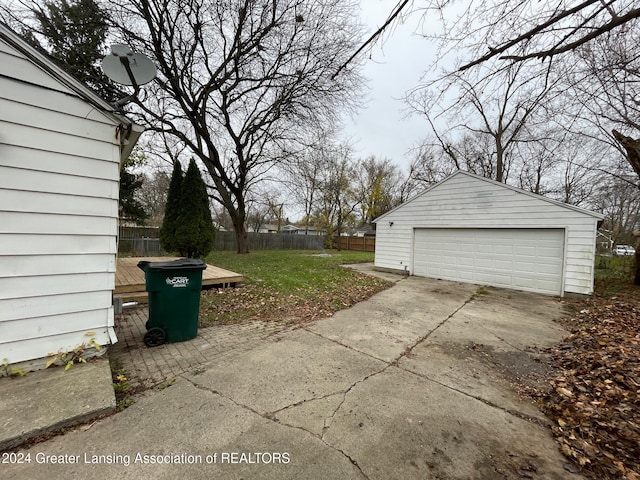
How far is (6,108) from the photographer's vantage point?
2338 millimetres

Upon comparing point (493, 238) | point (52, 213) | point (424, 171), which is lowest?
point (52, 213)

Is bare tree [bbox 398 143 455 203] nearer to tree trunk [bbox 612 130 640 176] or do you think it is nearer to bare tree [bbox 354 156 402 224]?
bare tree [bbox 354 156 402 224]

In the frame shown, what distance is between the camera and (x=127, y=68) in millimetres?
2715

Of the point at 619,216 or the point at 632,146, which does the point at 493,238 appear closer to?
the point at 632,146

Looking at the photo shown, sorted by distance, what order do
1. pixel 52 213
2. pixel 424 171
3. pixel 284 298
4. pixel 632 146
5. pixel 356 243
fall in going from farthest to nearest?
pixel 356 243
pixel 424 171
pixel 632 146
pixel 284 298
pixel 52 213

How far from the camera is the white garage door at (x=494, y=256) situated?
704cm

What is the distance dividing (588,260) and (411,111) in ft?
20.5

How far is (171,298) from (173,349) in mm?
602

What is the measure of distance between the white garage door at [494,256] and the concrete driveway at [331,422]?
4789 mm

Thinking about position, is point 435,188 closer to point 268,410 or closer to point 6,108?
point 268,410

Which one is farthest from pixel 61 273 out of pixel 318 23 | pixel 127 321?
pixel 318 23

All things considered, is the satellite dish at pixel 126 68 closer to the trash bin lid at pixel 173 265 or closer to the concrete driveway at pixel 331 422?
the trash bin lid at pixel 173 265

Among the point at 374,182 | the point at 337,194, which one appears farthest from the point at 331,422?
the point at 374,182

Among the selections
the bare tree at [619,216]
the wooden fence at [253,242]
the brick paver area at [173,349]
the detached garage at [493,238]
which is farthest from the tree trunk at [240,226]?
the bare tree at [619,216]
